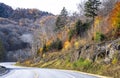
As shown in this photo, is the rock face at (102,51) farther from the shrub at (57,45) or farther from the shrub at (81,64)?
the shrub at (57,45)

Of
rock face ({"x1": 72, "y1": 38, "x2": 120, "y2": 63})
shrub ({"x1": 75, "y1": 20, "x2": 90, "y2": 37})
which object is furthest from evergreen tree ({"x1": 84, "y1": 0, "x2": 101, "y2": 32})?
rock face ({"x1": 72, "y1": 38, "x2": 120, "y2": 63})

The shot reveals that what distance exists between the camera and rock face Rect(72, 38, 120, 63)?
47697mm

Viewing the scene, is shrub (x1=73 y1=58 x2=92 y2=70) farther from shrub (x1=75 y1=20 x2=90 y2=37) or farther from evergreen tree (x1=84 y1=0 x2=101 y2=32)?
shrub (x1=75 y1=20 x2=90 y2=37)

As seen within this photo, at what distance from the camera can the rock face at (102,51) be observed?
47697 millimetres

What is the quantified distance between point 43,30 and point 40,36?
16.4ft

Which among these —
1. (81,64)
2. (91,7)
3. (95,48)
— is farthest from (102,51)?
(91,7)

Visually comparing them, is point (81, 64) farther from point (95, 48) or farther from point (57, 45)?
point (57, 45)

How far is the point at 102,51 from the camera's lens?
2060 inches

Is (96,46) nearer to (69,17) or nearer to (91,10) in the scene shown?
(91,10)

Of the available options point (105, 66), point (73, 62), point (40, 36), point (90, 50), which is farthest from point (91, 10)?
point (40, 36)

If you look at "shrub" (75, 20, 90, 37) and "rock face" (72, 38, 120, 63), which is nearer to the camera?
"rock face" (72, 38, 120, 63)

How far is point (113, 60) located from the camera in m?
45.8

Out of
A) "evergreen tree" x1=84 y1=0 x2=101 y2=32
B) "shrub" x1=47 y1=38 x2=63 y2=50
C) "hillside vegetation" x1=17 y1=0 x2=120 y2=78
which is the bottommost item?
"shrub" x1=47 y1=38 x2=63 y2=50

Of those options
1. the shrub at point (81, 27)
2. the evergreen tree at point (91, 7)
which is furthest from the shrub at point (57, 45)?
the evergreen tree at point (91, 7)
